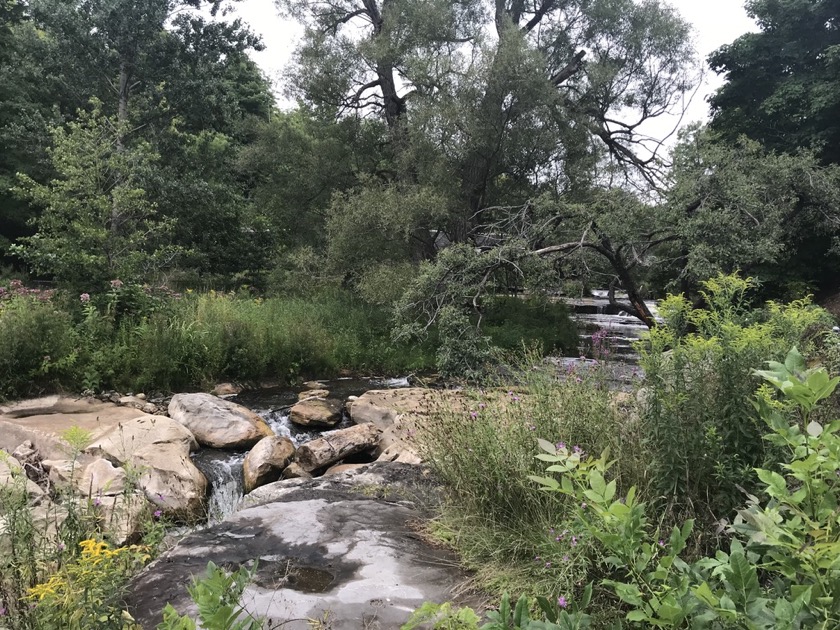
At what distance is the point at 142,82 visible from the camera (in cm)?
1581

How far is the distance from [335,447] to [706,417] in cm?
456

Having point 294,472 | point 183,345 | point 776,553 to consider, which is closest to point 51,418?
point 183,345

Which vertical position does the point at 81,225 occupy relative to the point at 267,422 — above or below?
above

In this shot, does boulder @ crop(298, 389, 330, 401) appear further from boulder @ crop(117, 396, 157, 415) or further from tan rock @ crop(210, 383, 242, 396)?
boulder @ crop(117, 396, 157, 415)

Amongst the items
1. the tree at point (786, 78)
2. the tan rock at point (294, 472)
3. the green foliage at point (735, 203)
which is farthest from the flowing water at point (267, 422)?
the tree at point (786, 78)

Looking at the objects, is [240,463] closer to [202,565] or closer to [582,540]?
[202,565]

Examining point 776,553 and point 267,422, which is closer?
point 776,553

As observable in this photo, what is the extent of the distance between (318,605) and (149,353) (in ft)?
25.2

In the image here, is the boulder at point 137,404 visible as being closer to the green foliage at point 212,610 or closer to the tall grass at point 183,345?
the tall grass at point 183,345

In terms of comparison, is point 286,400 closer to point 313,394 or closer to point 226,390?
point 313,394

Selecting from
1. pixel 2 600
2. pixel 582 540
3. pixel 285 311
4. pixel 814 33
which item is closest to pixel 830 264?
pixel 814 33

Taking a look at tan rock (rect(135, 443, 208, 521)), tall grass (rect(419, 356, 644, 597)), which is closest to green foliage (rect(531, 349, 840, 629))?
tall grass (rect(419, 356, 644, 597))

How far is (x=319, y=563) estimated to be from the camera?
9.64 feet

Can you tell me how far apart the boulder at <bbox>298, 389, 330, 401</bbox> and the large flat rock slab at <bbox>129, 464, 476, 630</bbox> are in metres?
5.36
